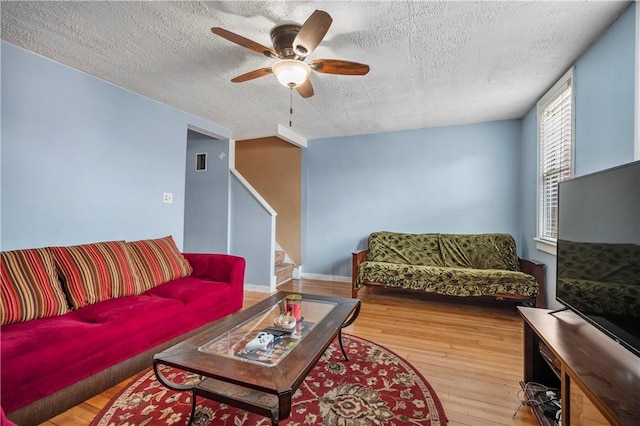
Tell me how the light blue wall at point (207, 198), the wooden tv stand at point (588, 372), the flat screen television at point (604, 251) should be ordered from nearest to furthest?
the wooden tv stand at point (588, 372)
the flat screen television at point (604, 251)
the light blue wall at point (207, 198)

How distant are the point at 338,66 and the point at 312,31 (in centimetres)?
39

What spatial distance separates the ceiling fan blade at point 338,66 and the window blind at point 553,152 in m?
1.84

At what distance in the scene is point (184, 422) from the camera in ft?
4.80

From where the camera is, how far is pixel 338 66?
74.0 inches

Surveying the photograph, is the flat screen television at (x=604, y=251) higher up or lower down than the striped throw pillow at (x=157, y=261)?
higher up

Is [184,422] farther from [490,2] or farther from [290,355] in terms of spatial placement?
[490,2]

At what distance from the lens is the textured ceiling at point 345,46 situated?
1676 mm

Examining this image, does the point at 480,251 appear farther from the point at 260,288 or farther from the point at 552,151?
the point at 260,288

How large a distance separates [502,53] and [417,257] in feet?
8.11

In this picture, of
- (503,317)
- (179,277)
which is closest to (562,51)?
(503,317)

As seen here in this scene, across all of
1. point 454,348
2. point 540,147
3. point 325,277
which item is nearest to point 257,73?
point 454,348

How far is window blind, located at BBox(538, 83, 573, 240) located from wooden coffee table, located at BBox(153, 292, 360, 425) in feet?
7.88

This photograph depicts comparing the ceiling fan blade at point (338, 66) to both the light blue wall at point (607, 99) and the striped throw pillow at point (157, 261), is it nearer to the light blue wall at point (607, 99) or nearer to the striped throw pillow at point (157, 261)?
the light blue wall at point (607, 99)

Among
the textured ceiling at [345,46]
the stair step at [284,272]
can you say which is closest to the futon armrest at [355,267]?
the stair step at [284,272]
